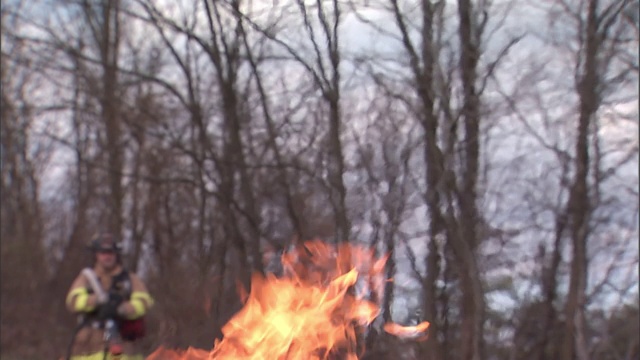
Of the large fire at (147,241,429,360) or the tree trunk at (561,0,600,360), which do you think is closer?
the large fire at (147,241,429,360)

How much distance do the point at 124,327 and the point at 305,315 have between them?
200 centimetres

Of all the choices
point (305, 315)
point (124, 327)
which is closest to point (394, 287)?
point (124, 327)

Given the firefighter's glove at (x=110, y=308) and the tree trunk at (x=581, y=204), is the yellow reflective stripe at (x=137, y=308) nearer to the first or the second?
the firefighter's glove at (x=110, y=308)

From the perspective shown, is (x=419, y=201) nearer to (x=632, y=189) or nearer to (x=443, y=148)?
(x=443, y=148)

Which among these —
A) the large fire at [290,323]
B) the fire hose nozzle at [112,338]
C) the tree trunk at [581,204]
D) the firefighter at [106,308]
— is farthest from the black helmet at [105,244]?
the tree trunk at [581,204]

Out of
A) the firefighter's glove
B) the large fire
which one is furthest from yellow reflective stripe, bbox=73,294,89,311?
the large fire

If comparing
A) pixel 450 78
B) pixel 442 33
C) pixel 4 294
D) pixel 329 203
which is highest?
pixel 442 33

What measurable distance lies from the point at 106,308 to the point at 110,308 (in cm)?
3

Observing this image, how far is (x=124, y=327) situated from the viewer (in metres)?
5.80

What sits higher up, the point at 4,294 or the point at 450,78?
the point at 450,78

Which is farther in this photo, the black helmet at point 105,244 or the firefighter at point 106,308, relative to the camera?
the black helmet at point 105,244

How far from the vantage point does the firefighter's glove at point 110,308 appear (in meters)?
5.65

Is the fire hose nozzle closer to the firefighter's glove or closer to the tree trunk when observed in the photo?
the firefighter's glove

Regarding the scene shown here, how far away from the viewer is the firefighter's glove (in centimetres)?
565
